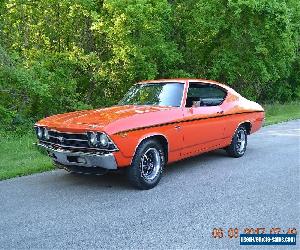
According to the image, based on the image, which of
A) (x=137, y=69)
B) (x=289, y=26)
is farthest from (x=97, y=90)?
(x=289, y=26)

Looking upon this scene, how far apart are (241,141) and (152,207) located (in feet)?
12.8

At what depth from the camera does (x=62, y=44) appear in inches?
662

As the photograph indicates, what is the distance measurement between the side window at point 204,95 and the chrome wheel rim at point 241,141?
2.94ft

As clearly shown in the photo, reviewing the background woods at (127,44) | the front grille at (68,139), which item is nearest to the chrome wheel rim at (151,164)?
the front grille at (68,139)

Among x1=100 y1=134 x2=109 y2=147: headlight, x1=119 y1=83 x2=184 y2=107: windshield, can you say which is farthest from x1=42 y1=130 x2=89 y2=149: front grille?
x1=119 y1=83 x2=184 y2=107: windshield

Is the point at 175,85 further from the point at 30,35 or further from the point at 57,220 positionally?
the point at 30,35

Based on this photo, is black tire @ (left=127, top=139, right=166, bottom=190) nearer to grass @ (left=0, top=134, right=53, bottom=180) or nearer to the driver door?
the driver door

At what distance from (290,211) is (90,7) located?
1191 centimetres

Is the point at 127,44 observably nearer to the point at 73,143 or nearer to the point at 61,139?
the point at 61,139

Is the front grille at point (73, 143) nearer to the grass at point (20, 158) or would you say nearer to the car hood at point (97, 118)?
the car hood at point (97, 118)

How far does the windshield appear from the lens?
7336 millimetres

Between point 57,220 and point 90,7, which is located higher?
point 90,7

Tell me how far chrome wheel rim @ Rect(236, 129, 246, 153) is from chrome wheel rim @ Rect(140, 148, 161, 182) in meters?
2.71

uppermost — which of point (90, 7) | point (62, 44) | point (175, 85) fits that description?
point (90, 7)
